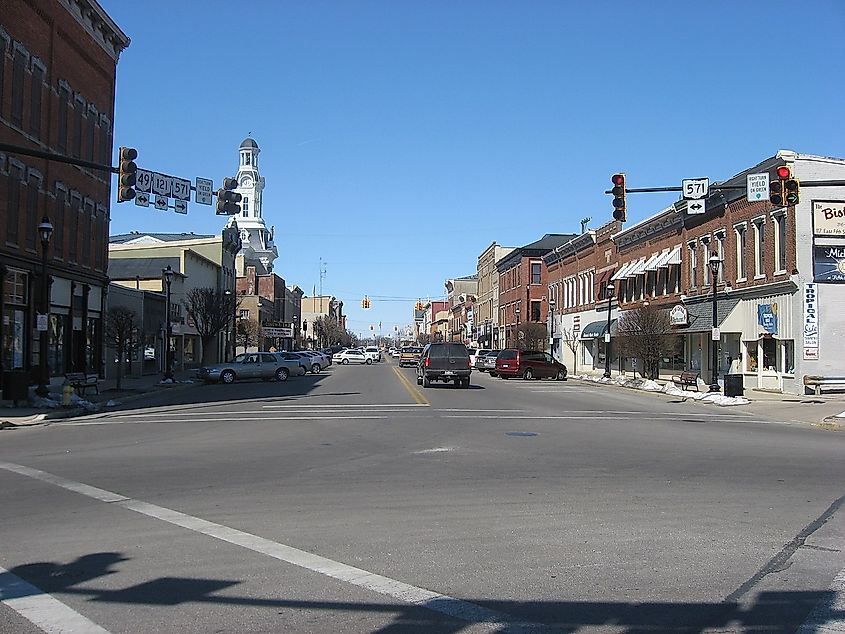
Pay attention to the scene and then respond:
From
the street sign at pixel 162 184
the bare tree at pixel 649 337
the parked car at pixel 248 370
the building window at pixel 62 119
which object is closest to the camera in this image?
the street sign at pixel 162 184

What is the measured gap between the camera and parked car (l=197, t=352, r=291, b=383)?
42562mm

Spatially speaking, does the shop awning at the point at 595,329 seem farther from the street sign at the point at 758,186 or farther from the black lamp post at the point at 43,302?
the black lamp post at the point at 43,302

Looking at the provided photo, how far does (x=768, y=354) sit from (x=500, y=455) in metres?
23.6

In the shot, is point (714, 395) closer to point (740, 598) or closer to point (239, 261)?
point (740, 598)

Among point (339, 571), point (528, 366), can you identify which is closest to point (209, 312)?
point (528, 366)

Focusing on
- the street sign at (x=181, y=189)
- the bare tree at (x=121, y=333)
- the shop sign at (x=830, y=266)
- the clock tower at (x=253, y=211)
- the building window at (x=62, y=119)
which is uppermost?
the clock tower at (x=253, y=211)

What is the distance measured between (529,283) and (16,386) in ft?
204

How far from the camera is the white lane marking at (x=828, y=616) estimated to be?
18.9 feet

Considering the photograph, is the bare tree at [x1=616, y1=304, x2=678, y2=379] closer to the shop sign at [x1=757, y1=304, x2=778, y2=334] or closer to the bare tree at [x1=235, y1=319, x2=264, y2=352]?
the shop sign at [x1=757, y1=304, x2=778, y2=334]

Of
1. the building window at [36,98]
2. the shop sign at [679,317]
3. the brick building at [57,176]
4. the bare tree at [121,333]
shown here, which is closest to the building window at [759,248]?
the shop sign at [679,317]

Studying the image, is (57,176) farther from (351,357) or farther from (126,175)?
(351,357)

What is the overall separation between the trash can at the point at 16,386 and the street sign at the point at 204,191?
29.1 ft

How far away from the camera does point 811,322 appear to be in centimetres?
3138

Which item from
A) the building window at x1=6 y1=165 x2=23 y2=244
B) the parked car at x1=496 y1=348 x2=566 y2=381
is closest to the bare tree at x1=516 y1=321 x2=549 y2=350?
the parked car at x1=496 y1=348 x2=566 y2=381
